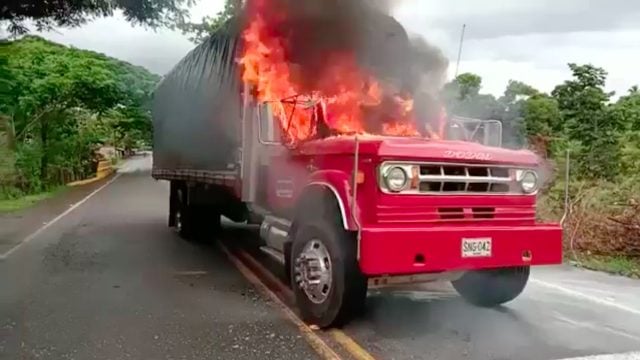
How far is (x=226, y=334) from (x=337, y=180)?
163 cm

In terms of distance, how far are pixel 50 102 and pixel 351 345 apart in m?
24.9

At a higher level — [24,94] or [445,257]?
[24,94]

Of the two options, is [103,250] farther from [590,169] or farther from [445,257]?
[590,169]

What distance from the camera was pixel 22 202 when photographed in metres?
20.4

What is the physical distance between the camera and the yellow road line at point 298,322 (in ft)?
16.8

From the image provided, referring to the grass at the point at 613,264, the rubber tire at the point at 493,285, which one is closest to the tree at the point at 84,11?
the rubber tire at the point at 493,285

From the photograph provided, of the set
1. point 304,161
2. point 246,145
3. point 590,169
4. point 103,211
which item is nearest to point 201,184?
point 246,145

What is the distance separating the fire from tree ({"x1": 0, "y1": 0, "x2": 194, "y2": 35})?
9.41 ft

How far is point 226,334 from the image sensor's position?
18.6 ft

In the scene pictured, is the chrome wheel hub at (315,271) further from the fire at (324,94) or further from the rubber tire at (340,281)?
the fire at (324,94)

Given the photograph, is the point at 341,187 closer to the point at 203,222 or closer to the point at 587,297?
the point at 587,297

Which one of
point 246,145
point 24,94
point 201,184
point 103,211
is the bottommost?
point 103,211

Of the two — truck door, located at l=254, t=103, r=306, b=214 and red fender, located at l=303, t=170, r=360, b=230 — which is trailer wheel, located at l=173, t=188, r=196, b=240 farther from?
red fender, located at l=303, t=170, r=360, b=230

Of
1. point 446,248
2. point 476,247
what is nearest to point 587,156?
point 476,247
